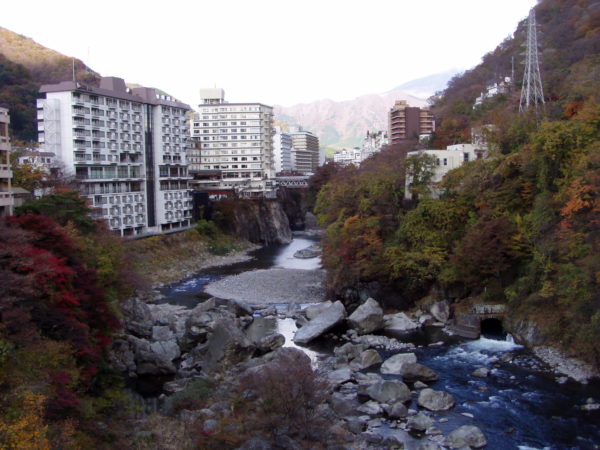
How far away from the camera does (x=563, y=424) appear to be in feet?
46.5

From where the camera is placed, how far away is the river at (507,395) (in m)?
13.7

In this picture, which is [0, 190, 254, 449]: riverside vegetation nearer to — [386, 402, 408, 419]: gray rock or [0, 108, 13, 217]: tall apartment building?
[0, 108, 13, 217]: tall apartment building

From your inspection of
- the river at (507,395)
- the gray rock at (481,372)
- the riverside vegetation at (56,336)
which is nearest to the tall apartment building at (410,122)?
the river at (507,395)

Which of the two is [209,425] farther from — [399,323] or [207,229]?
[207,229]

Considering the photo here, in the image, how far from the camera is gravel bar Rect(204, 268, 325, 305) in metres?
30.8

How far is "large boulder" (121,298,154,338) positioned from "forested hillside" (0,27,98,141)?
96.4 feet

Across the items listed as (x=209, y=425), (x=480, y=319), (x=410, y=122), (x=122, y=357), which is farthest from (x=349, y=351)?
(x=410, y=122)

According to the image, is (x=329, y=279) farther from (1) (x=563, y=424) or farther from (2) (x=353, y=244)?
(1) (x=563, y=424)

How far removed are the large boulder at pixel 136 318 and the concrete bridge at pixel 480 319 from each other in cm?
1312

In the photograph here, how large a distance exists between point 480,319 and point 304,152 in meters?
95.6

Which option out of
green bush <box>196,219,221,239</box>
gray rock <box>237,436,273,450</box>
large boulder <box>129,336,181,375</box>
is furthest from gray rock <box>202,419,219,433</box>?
green bush <box>196,219,221,239</box>

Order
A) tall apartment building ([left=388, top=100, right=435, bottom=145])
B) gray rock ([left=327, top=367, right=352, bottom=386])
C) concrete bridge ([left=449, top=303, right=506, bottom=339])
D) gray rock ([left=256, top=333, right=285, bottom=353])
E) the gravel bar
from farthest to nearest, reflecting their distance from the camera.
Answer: tall apartment building ([left=388, top=100, right=435, bottom=145]) → the gravel bar → concrete bridge ([left=449, top=303, right=506, bottom=339]) → gray rock ([left=256, top=333, right=285, bottom=353]) → gray rock ([left=327, top=367, right=352, bottom=386])

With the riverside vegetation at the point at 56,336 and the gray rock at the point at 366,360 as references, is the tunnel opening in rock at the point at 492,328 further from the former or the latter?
the riverside vegetation at the point at 56,336

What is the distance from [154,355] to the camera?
1978 centimetres
